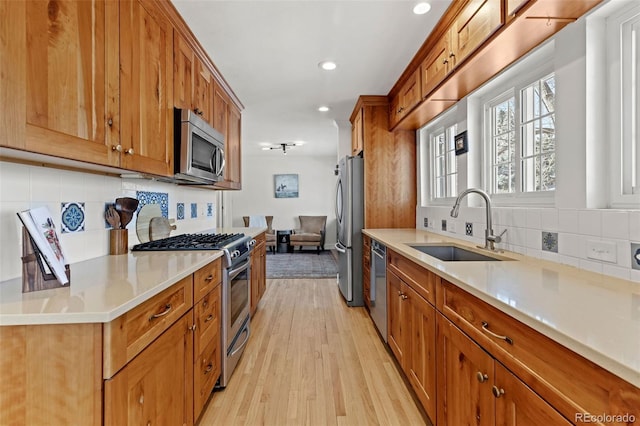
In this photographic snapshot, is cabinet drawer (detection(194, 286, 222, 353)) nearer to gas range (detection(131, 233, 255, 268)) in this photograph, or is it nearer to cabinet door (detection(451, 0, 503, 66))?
gas range (detection(131, 233, 255, 268))

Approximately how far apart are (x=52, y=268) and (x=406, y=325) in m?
1.77

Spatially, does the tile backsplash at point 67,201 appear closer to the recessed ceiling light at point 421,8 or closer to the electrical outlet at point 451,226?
the recessed ceiling light at point 421,8

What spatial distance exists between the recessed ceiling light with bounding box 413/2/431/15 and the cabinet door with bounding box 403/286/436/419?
1.72 meters

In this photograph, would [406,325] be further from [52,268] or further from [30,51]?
[30,51]

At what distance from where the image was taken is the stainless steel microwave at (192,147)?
201 cm

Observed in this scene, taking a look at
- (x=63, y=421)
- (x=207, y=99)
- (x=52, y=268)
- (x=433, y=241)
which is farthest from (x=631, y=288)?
(x=207, y=99)

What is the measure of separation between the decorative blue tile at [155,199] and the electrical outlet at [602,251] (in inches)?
101

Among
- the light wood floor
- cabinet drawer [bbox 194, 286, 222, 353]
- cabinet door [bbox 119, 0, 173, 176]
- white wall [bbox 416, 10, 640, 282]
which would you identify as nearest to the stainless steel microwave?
cabinet door [bbox 119, 0, 173, 176]

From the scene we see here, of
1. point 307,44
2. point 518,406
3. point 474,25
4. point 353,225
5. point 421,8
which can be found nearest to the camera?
point 518,406

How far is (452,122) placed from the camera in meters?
2.92

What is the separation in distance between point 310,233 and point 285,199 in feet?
4.01

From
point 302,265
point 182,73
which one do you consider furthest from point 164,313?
point 302,265

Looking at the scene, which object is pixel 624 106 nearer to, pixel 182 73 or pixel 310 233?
pixel 182 73

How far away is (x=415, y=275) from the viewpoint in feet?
5.79
